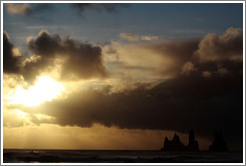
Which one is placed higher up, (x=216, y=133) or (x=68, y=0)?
(x=216, y=133)

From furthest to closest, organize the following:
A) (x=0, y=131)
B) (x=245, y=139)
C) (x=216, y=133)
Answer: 1. (x=216, y=133)
2. (x=245, y=139)
3. (x=0, y=131)

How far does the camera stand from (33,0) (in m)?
29.5

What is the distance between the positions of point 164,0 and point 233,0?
540cm

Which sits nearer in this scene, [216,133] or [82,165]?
[82,165]

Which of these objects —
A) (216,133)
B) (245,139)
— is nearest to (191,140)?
(216,133)

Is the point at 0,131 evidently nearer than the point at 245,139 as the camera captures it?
Yes

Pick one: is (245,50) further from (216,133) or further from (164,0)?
(216,133)

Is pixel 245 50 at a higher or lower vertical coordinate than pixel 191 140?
lower

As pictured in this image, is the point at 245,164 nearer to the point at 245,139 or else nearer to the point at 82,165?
the point at 245,139

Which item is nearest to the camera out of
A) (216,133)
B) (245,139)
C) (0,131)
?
(0,131)

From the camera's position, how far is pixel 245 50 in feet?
99.3

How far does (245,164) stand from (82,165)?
12380 mm

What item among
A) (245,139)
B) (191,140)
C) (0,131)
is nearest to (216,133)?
(191,140)

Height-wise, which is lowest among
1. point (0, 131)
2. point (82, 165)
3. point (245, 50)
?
point (82, 165)
